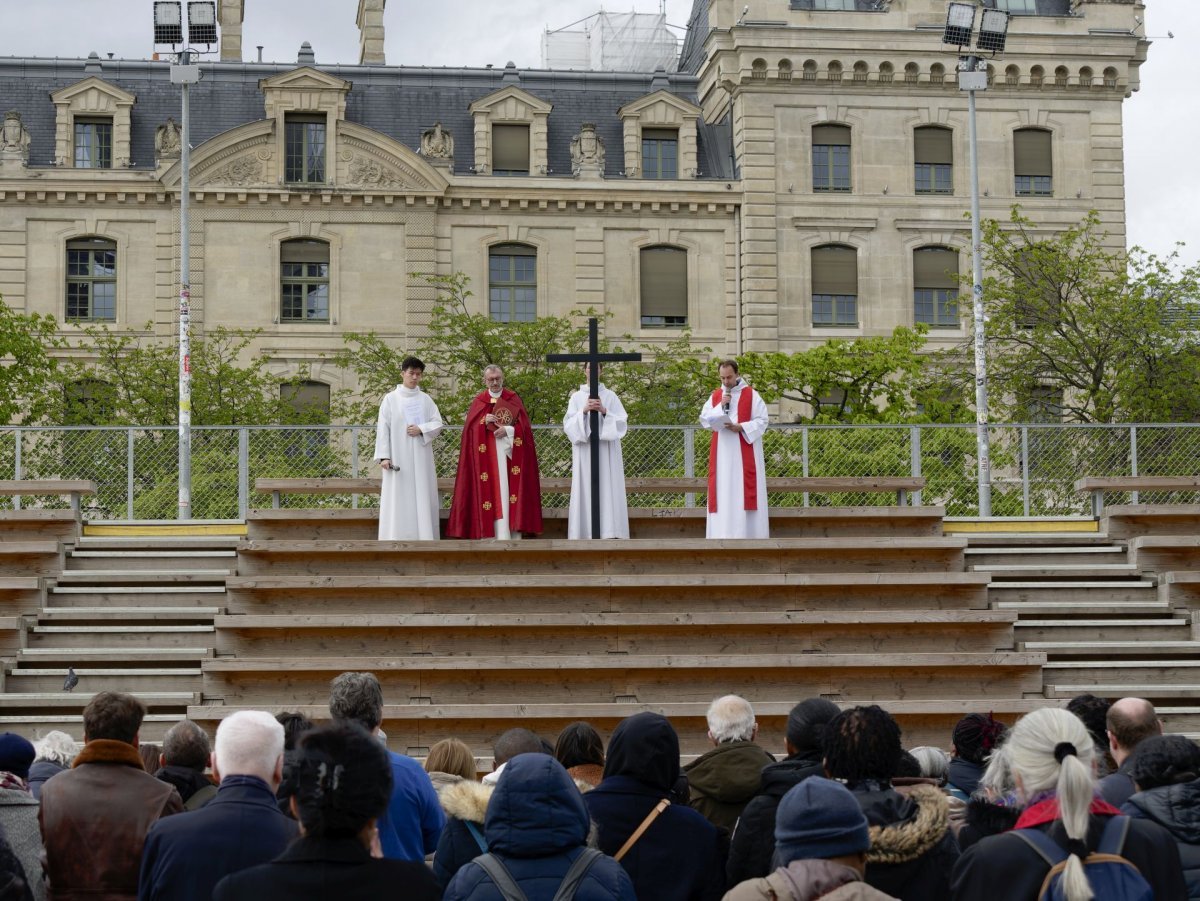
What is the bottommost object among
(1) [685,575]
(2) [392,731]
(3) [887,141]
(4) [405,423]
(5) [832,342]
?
(2) [392,731]

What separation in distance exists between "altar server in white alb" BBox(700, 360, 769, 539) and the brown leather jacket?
37.4 feet

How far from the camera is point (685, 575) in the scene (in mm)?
16609

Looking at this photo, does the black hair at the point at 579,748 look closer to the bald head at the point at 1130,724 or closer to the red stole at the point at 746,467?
the bald head at the point at 1130,724

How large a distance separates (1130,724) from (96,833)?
4.42 metres

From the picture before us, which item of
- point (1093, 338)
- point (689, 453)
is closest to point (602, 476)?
point (689, 453)

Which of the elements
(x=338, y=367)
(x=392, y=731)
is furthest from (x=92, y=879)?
(x=338, y=367)

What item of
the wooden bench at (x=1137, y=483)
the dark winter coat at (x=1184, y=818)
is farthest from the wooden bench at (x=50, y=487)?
the dark winter coat at (x=1184, y=818)

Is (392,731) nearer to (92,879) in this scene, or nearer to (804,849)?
(92,879)

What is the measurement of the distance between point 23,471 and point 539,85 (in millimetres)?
29816

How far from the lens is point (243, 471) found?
66.5 ft

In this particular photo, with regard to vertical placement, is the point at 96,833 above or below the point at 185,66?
below

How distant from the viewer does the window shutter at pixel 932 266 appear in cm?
4447

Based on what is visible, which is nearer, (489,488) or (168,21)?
(489,488)

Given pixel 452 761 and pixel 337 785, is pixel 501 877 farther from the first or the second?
pixel 452 761
